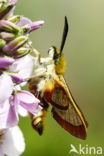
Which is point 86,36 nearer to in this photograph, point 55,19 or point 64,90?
point 55,19

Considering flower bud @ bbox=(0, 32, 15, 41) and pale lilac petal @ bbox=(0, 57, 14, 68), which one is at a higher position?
flower bud @ bbox=(0, 32, 15, 41)

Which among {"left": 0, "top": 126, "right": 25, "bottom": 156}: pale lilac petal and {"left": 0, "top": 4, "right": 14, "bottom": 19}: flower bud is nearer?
{"left": 0, "top": 4, "right": 14, "bottom": 19}: flower bud

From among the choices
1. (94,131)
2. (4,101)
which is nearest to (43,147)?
(94,131)

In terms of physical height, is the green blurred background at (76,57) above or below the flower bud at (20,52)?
below

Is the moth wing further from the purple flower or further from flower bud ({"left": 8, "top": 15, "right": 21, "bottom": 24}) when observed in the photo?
flower bud ({"left": 8, "top": 15, "right": 21, "bottom": 24})

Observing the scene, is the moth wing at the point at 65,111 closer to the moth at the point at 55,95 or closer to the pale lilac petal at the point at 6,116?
the moth at the point at 55,95

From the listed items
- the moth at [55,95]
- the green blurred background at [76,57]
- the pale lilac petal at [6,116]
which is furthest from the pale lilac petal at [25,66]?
the green blurred background at [76,57]

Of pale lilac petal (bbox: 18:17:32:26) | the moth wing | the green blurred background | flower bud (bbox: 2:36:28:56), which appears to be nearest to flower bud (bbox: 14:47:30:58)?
flower bud (bbox: 2:36:28:56)

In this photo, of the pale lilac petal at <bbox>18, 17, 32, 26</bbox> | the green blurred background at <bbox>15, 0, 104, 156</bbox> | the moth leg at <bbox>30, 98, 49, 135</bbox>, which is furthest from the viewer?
the green blurred background at <bbox>15, 0, 104, 156</bbox>
